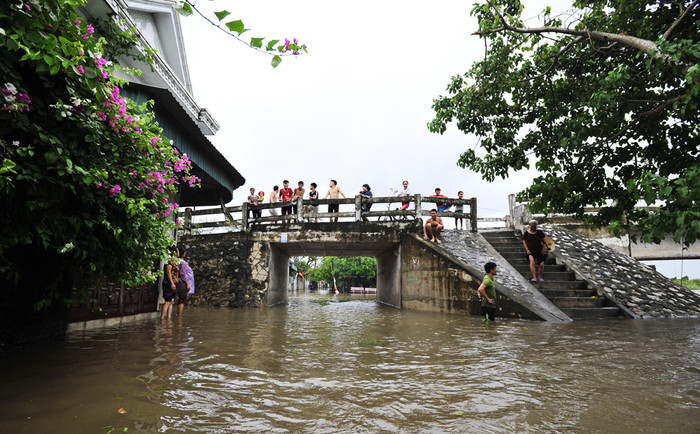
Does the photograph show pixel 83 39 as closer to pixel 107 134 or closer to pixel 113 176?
pixel 107 134

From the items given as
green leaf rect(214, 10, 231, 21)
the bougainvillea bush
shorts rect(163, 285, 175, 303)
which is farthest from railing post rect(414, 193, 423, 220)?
green leaf rect(214, 10, 231, 21)

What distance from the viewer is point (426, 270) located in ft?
37.6

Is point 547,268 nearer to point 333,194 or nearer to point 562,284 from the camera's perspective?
Result: point 562,284

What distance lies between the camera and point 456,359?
448 centimetres

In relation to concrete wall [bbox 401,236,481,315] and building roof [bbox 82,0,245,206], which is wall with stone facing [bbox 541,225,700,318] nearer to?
concrete wall [bbox 401,236,481,315]

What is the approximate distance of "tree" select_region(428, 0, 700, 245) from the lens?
5282mm

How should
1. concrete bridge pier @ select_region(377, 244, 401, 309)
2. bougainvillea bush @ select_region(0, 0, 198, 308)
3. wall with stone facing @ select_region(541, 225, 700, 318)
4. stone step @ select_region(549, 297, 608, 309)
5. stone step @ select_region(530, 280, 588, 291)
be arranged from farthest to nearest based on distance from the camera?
concrete bridge pier @ select_region(377, 244, 401, 309)
stone step @ select_region(530, 280, 588, 291)
wall with stone facing @ select_region(541, 225, 700, 318)
stone step @ select_region(549, 297, 608, 309)
bougainvillea bush @ select_region(0, 0, 198, 308)

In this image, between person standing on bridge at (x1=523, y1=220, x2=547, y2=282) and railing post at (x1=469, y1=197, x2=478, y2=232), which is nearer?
person standing on bridge at (x1=523, y1=220, x2=547, y2=282)

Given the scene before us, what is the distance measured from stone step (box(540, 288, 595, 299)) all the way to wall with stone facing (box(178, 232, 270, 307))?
8746 mm

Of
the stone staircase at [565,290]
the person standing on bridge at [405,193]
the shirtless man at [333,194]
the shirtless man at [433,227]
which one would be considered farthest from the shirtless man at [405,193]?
the stone staircase at [565,290]

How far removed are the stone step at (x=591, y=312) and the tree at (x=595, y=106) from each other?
108 inches

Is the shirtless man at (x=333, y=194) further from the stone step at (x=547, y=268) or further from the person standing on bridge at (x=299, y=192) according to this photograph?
the stone step at (x=547, y=268)

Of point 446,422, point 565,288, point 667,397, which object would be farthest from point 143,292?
point 565,288

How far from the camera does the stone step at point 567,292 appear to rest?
32.3ft
